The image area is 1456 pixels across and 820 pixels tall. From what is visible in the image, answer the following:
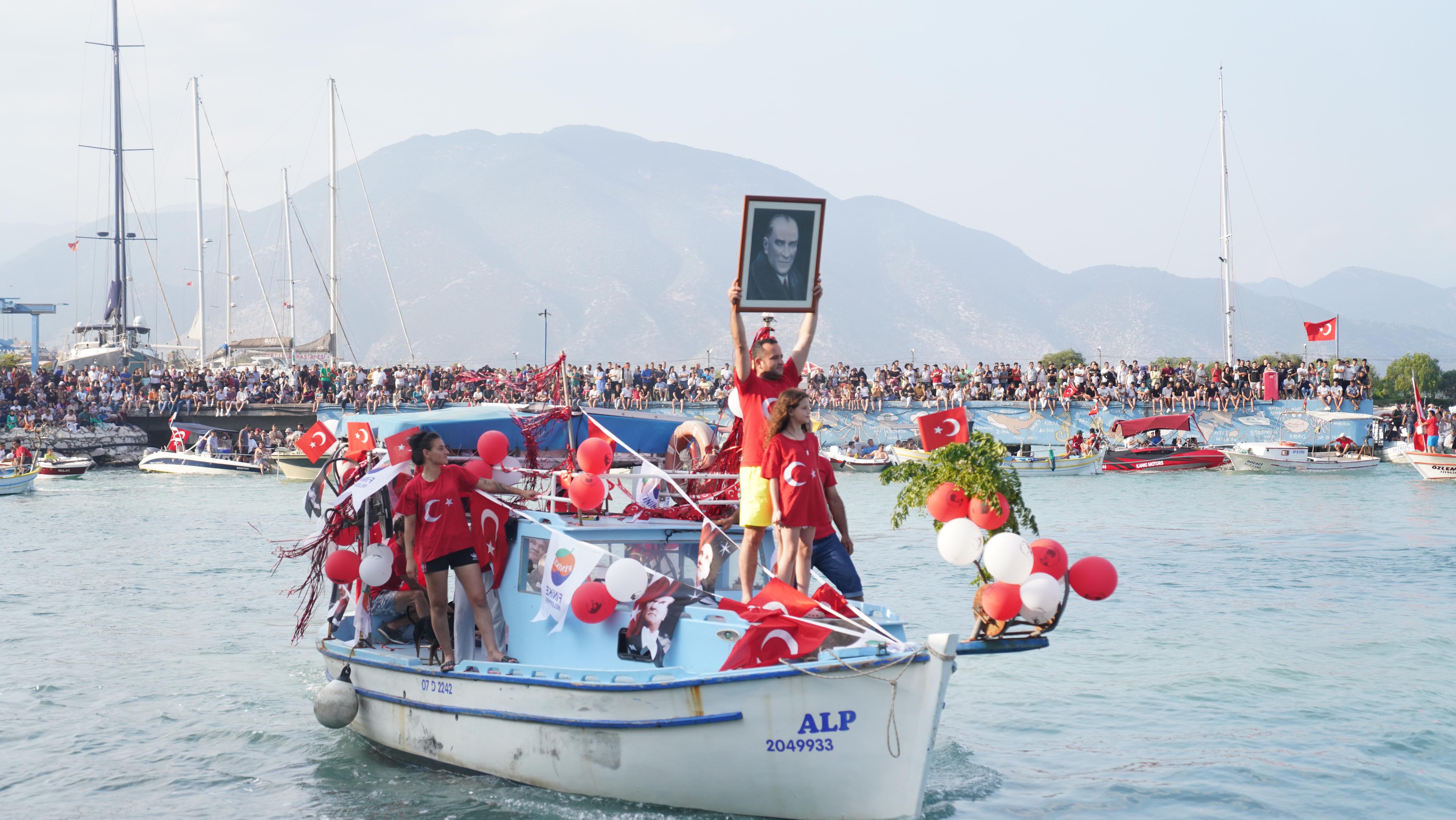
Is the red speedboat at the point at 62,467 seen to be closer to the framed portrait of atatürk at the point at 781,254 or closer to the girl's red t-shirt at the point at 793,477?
the girl's red t-shirt at the point at 793,477

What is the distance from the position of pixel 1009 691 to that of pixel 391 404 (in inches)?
1603

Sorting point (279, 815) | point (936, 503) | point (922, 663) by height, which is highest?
point (936, 503)

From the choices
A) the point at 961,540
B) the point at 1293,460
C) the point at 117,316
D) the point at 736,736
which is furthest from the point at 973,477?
the point at 117,316

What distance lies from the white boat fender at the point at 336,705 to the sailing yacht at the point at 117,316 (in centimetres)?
5884

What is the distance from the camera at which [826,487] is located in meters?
9.55

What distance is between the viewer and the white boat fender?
10820 mm

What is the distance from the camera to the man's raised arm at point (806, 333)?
856 cm

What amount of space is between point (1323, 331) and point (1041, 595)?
50.5 meters

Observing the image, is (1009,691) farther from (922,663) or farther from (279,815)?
(279,815)

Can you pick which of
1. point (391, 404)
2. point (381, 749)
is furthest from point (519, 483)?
point (391, 404)

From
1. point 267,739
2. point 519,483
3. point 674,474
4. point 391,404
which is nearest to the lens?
point 674,474

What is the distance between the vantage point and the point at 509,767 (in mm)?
9656

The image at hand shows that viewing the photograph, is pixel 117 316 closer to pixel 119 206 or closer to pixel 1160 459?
pixel 119 206

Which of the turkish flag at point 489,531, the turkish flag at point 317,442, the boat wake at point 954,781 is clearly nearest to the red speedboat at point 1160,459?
the boat wake at point 954,781
